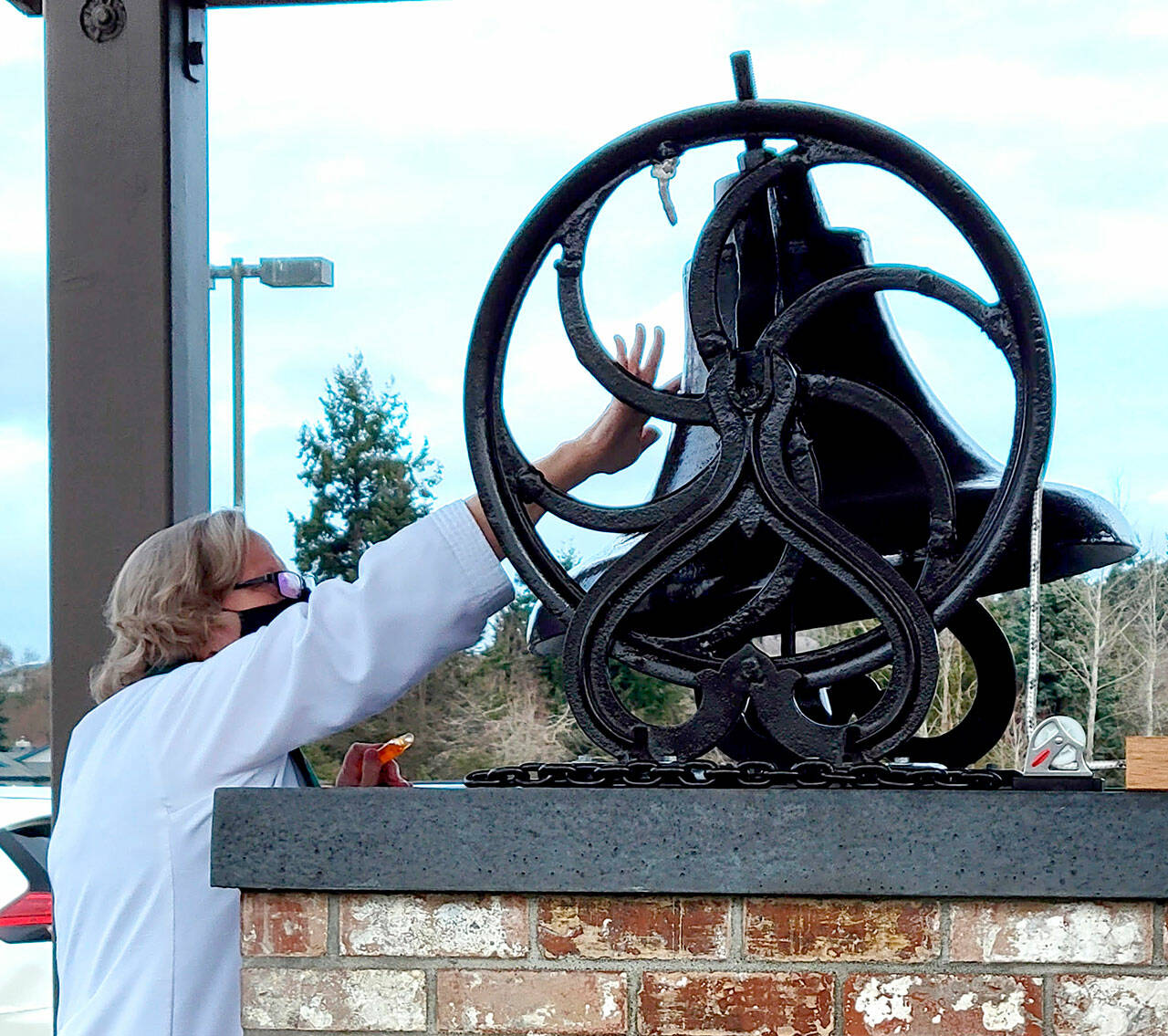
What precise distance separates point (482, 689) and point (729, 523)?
2159 centimetres

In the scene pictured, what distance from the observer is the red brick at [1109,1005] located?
1.73 m

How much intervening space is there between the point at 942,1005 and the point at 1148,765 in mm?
346

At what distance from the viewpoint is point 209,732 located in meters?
2.21

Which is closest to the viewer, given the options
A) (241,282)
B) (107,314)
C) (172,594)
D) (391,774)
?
(172,594)

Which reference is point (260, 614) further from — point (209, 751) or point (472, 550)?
point (472, 550)

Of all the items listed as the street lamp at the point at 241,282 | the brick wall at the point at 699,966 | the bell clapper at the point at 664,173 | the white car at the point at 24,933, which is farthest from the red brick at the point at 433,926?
the street lamp at the point at 241,282

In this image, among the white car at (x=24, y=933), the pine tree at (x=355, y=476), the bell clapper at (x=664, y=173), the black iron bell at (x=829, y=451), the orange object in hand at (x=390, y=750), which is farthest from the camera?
the pine tree at (x=355, y=476)

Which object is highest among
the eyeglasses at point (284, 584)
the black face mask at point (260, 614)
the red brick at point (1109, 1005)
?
the eyeglasses at point (284, 584)

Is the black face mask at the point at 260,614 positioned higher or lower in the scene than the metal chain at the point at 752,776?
higher

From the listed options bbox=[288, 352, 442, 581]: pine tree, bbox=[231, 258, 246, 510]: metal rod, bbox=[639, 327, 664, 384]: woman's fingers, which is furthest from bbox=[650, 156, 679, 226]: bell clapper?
bbox=[288, 352, 442, 581]: pine tree

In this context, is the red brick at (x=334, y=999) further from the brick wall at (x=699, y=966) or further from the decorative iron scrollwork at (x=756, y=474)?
the decorative iron scrollwork at (x=756, y=474)

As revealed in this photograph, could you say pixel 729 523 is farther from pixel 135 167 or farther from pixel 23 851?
pixel 23 851

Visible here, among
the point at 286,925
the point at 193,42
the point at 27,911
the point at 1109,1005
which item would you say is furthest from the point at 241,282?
the point at 1109,1005

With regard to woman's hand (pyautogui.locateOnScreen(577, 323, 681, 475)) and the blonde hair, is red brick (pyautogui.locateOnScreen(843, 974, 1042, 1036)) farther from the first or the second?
the blonde hair
